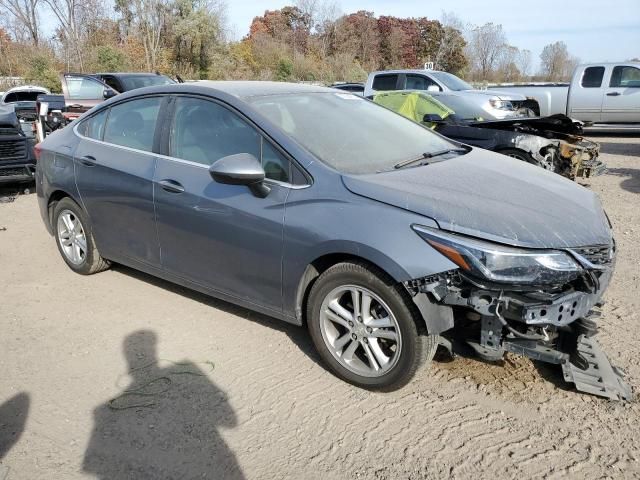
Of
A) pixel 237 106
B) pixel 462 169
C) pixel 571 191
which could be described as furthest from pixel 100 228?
pixel 571 191

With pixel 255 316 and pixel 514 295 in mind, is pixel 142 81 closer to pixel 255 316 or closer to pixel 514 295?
pixel 255 316

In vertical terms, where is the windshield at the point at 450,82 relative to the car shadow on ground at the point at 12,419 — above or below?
above

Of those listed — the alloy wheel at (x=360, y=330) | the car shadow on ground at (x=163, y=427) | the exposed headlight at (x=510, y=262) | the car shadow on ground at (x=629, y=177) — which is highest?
the exposed headlight at (x=510, y=262)

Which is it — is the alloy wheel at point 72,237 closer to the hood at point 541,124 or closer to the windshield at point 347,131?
the windshield at point 347,131

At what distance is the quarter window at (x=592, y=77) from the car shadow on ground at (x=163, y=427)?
1436cm

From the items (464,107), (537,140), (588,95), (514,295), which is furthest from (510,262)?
(588,95)

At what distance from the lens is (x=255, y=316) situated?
4133mm

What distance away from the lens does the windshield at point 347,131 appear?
3.38 meters

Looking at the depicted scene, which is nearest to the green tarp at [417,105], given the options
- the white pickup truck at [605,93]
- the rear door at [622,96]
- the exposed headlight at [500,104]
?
the exposed headlight at [500,104]

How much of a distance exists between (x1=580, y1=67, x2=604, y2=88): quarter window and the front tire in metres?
14.0

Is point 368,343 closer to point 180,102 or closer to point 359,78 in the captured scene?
point 180,102

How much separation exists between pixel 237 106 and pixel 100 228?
5.78 ft

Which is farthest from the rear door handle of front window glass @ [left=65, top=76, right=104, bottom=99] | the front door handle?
front window glass @ [left=65, top=76, right=104, bottom=99]

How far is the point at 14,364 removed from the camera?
3574 millimetres
